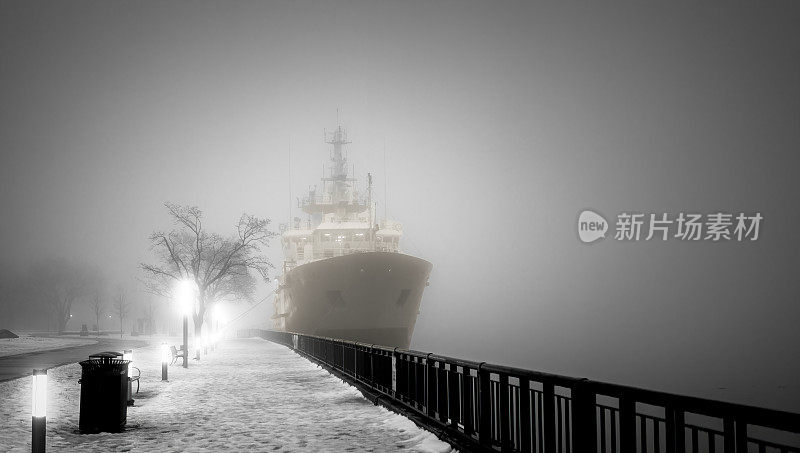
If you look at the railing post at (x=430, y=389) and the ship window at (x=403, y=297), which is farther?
the ship window at (x=403, y=297)

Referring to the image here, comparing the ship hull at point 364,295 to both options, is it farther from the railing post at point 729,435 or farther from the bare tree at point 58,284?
the bare tree at point 58,284

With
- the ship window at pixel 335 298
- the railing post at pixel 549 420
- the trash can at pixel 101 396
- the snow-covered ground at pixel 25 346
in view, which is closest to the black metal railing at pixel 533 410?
the railing post at pixel 549 420

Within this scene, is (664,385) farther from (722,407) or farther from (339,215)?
(722,407)

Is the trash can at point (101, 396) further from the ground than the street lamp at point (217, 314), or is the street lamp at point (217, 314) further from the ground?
the trash can at point (101, 396)

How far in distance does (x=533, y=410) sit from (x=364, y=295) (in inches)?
1425

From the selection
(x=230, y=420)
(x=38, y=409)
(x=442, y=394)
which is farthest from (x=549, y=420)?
(x=230, y=420)

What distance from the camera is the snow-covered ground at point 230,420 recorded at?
8.72m

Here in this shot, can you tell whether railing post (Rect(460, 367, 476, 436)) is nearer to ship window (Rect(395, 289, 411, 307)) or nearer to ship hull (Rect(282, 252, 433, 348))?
ship hull (Rect(282, 252, 433, 348))

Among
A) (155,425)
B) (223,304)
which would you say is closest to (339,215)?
(223,304)

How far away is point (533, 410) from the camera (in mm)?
6656

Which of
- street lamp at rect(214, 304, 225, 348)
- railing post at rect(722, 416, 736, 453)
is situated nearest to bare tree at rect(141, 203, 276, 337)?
street lamp at rect(214, 304, 225, 348)

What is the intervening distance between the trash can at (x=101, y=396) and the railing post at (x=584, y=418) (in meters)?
7.02

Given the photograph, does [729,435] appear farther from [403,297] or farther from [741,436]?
[403,297]

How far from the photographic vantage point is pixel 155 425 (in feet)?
34.2
